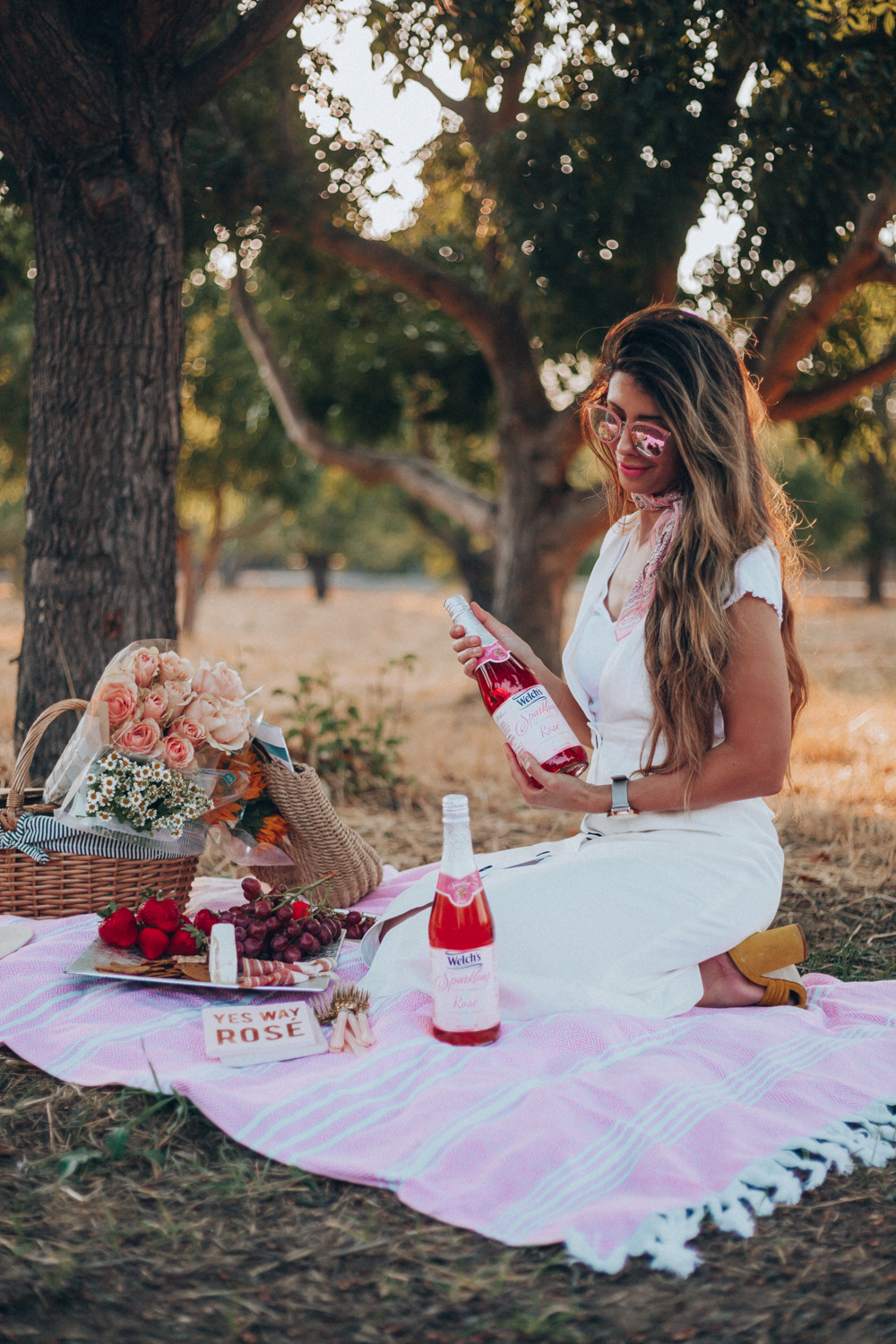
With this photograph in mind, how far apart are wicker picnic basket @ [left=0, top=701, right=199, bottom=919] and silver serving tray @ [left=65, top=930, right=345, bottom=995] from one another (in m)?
0.38

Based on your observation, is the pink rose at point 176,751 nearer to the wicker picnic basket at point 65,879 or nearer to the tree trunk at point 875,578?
the wicker picnic basket at point 65,879

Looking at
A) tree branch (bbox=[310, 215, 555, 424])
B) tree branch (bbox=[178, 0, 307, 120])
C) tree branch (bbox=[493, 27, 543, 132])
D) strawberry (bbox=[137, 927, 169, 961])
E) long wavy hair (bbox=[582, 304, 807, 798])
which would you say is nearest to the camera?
long wavy hair (bbox=[582, 304, 807, 798])

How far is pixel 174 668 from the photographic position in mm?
3420

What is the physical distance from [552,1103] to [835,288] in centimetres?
581

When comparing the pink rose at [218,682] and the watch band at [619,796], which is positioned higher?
the pink rose at [218,682]

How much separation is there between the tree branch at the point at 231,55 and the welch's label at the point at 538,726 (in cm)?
317

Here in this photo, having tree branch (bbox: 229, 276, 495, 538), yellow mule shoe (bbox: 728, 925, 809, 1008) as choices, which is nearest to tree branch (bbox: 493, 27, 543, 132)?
tree branch (bbox: 229, 276, 495, 538)

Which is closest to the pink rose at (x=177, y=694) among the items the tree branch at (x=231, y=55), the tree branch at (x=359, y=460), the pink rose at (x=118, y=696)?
the pink rose at (x=118, y=696)

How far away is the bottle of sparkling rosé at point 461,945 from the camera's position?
8.04ft

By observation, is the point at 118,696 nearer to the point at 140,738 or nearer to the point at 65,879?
the point at 140,738

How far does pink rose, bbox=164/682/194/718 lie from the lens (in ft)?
11.1

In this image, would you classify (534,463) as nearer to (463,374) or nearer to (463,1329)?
(463,374)

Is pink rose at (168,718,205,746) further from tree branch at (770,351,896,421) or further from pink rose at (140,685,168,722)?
tree branch at (770,351,896,421)

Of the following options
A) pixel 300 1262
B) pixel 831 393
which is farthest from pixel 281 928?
pixel 831 393
